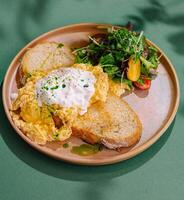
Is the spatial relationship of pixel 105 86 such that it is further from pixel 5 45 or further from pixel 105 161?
pixel 5 45

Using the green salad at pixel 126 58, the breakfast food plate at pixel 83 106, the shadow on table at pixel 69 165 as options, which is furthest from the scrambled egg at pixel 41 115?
the green salad at pixel 126 58

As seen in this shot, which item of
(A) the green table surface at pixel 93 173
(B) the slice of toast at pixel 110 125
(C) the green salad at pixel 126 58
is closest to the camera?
(A) the green table surface at pixel 93 173

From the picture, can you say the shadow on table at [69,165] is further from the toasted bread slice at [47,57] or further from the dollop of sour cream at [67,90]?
the toasted bread slice at [47,57]

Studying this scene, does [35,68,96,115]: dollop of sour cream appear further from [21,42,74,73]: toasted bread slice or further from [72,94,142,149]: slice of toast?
[21,42,74,73]: toasted bread slice

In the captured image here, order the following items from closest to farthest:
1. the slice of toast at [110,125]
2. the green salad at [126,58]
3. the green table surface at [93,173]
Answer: the green table surface at [93,173], the slice of toast at [110,125], the green salad at [126,58]

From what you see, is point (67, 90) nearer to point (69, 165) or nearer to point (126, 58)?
point (69, 165)

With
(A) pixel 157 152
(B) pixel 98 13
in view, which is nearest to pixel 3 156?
(A) pixel 157 152

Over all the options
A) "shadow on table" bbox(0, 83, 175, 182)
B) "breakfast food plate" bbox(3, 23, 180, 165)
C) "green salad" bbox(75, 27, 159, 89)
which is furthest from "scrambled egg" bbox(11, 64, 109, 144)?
"green salad" bbox(75, 27, 159, 89)

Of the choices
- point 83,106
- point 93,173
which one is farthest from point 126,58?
point 93,173
